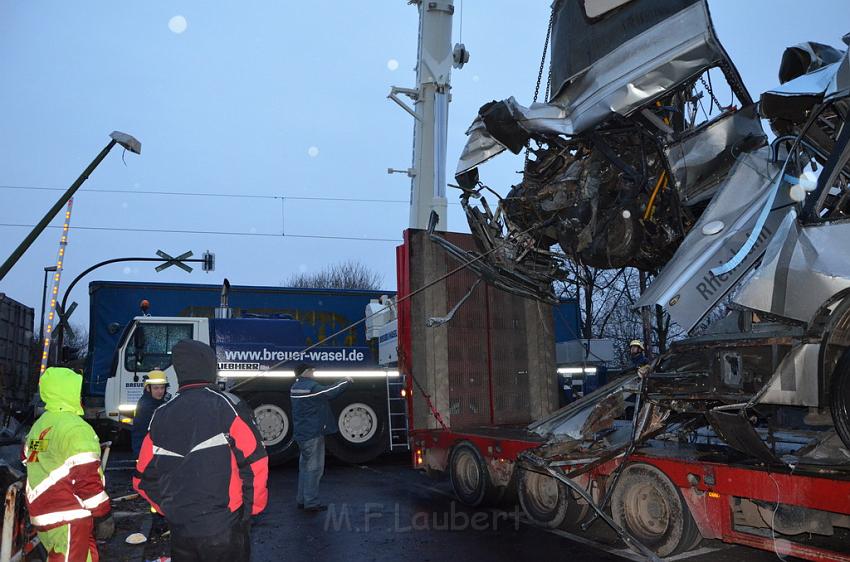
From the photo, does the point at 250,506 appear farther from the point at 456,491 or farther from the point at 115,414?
the point at 115,414

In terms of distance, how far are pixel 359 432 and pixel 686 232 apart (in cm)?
722

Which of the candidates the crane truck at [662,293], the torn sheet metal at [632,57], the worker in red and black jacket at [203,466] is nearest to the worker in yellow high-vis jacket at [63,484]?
the worker in red and black jacket at [203,466]

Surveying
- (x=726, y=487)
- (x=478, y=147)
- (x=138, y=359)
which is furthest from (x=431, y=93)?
(x=726, y=487)

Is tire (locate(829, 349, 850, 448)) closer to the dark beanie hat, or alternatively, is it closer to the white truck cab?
Result: the dark beanie hat

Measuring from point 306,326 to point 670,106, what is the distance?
957 cm

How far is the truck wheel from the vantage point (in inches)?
203

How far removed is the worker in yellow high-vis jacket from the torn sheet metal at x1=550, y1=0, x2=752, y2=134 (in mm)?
5082

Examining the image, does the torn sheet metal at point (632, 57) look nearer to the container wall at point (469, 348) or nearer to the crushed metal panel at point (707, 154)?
the crushed metal panel at point (707, 154)

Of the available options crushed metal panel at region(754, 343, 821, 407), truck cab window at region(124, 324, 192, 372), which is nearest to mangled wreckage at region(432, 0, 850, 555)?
crushed metal panel at region(754, 343, 821, 407)

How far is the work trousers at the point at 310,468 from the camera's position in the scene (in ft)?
25.0

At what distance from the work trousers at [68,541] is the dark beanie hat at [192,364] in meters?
1.18

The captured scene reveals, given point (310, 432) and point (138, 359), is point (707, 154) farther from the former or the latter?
point (138, 359)

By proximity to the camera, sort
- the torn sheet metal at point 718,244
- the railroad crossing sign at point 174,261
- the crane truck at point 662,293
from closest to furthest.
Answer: the crane truck at point 662,293, the torn sheet metal at point 718,244, the railroad crossing sign at point 174,261

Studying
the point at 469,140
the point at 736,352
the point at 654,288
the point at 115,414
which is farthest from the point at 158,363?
the point at 736,352
